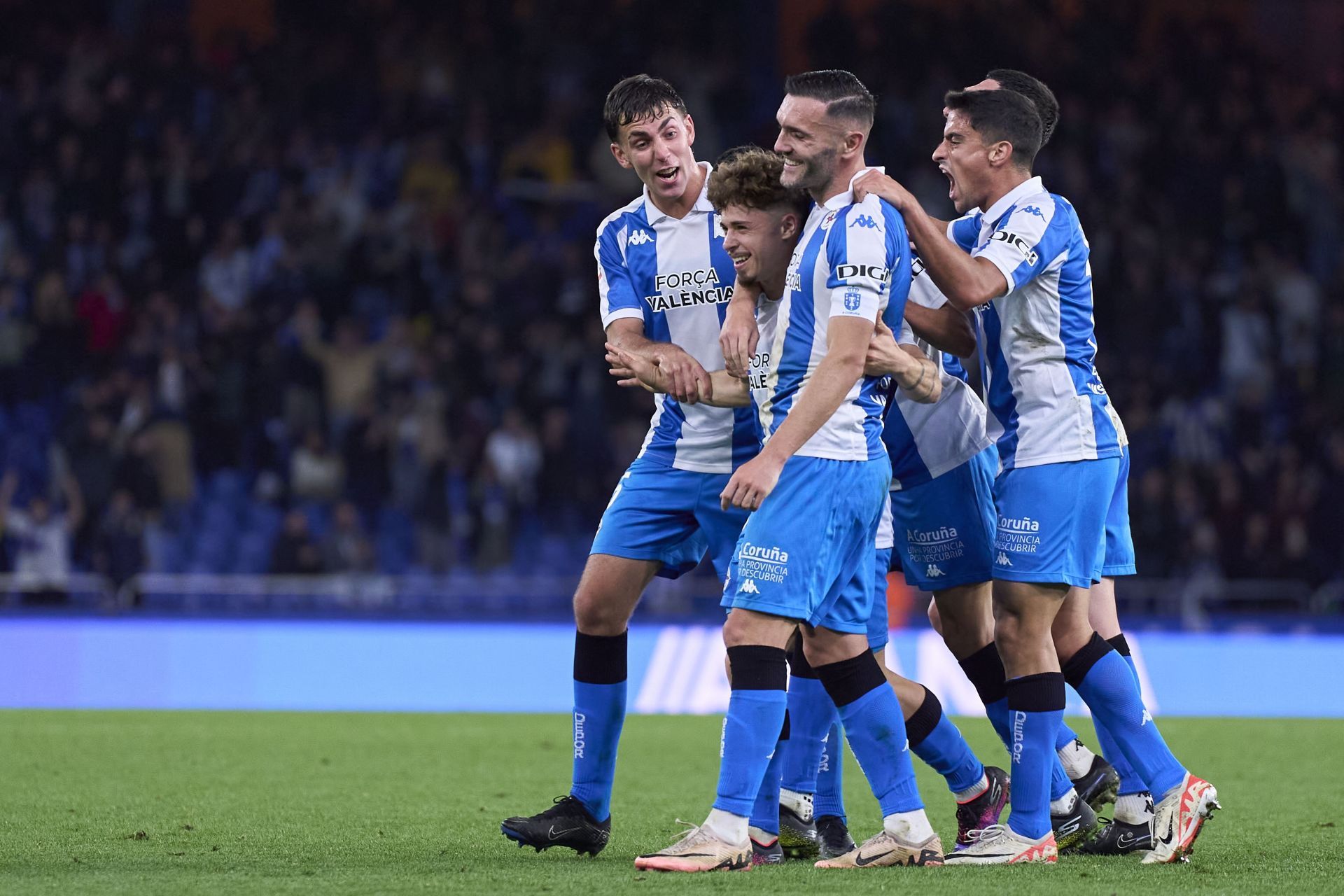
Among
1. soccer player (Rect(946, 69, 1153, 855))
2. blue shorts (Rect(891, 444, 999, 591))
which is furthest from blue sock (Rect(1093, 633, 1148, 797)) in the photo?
blue shorts (Rect(891, 444, 999, 591))

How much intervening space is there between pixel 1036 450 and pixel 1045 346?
1.09 ft

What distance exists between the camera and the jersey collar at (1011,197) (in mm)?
5184

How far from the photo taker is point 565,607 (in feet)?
42.5

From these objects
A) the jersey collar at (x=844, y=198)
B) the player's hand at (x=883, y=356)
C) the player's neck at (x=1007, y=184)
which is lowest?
the player's hand at (x=883, y=356)

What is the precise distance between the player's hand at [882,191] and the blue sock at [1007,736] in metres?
1.62

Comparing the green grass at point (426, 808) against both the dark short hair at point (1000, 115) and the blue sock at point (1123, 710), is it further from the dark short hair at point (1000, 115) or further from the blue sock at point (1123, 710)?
the dark short hair at point (1000, 115)

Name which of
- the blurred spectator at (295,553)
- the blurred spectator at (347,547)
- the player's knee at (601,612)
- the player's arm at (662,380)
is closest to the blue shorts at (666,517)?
the player's knee at (601,612)

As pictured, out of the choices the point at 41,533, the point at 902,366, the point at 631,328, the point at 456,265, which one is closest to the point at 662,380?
the point at 631,328

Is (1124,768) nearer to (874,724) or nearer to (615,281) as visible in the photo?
(874,724)

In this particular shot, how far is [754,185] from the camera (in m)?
5.00

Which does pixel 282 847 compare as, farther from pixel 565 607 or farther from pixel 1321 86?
pixel 1321 86

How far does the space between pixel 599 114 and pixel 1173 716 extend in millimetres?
8880

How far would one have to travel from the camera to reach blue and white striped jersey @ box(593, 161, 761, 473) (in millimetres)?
5453

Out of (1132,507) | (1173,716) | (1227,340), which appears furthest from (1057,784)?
(1227,340)
